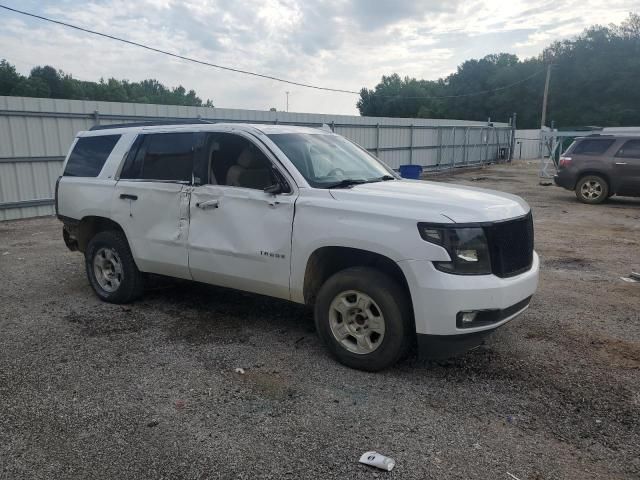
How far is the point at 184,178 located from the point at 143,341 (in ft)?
5.09

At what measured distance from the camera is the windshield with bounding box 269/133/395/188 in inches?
174

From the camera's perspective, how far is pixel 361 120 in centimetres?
2027

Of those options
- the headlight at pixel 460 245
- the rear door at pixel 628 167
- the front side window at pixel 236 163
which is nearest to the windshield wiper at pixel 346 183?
the front side window at pixel 236 163

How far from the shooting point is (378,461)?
2.83 meters

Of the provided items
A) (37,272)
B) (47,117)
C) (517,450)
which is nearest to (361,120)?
(47,117)

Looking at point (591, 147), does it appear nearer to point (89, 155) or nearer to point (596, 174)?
point (596, 174)

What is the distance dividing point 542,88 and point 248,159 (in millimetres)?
67206

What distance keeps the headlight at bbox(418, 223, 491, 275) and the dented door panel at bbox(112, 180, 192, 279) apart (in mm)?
2407

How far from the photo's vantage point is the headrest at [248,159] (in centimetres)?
451

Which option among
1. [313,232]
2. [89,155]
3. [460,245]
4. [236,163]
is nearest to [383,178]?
[313,232]

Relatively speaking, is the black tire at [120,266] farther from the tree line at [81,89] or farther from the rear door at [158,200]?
the tree line at [81,89]

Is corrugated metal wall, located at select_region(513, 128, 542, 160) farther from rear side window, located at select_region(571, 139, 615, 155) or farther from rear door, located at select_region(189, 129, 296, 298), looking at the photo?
rear door, located at select_region(189, 129, 296, 298)

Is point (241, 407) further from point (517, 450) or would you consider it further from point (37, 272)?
point (37, 272)

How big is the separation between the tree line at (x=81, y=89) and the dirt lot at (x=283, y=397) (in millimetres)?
62394
